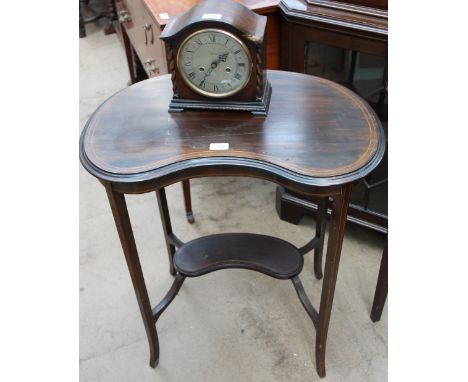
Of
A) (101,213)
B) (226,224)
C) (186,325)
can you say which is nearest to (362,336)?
(186,325)

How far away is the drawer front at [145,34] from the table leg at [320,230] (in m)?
0.89

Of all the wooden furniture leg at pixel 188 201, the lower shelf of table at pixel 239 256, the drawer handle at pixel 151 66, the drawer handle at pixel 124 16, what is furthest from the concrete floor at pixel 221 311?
the drawer handle at pixel 124 16

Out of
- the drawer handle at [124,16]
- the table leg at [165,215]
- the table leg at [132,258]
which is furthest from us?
the drawer handle at [124,16]

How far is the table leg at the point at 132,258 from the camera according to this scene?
130 cm

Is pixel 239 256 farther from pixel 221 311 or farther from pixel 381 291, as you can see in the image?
pixel 381 291

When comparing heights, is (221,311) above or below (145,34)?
below

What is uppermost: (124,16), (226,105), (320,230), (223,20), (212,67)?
(223,20)

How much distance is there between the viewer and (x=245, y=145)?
1258mm

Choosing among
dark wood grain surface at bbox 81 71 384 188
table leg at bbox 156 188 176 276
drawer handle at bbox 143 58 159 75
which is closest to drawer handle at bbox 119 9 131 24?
drawer handle at bbox 143 58 159 75

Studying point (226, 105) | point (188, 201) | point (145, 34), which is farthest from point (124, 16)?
point (226, 105)

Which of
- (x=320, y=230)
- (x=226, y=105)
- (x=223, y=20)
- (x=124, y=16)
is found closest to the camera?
(x=223, y=20)

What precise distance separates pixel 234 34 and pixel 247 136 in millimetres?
267

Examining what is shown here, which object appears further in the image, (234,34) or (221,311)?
(221,311)

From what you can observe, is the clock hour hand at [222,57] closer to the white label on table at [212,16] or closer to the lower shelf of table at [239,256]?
the white label on table at [212,16]
